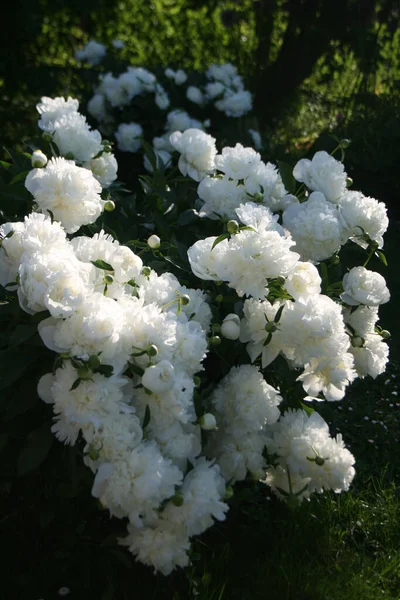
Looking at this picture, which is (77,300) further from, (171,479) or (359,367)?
(359,367)

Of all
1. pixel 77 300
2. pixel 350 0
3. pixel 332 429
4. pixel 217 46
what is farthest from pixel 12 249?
pixel 217 46

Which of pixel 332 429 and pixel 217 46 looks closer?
pixel 332 429

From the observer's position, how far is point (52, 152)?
2473 mm

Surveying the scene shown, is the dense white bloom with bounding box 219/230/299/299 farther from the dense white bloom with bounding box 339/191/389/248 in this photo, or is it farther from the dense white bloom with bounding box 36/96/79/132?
the dense white bloom with bounding box 36/96/79/132

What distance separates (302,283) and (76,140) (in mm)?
995

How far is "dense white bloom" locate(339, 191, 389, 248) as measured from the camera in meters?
2.14

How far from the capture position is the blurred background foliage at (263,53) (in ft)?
18.2

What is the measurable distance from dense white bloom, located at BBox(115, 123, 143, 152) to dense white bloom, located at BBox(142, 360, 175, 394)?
9.12ft

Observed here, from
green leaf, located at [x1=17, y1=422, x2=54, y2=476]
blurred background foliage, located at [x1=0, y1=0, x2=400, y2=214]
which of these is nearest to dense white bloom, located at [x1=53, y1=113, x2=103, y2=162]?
green leaf, located at [x1=17, y1=422, x2=54, y2=476]

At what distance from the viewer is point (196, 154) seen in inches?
98.3

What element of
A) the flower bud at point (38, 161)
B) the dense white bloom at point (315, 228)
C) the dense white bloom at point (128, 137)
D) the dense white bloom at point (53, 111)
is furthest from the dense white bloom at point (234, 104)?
the flower bud at point (38, 161)

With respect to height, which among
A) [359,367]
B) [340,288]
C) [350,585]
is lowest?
[350,585]

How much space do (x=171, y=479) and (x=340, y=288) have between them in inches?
31.0

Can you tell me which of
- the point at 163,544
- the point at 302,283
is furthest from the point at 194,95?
the point at 163,544
